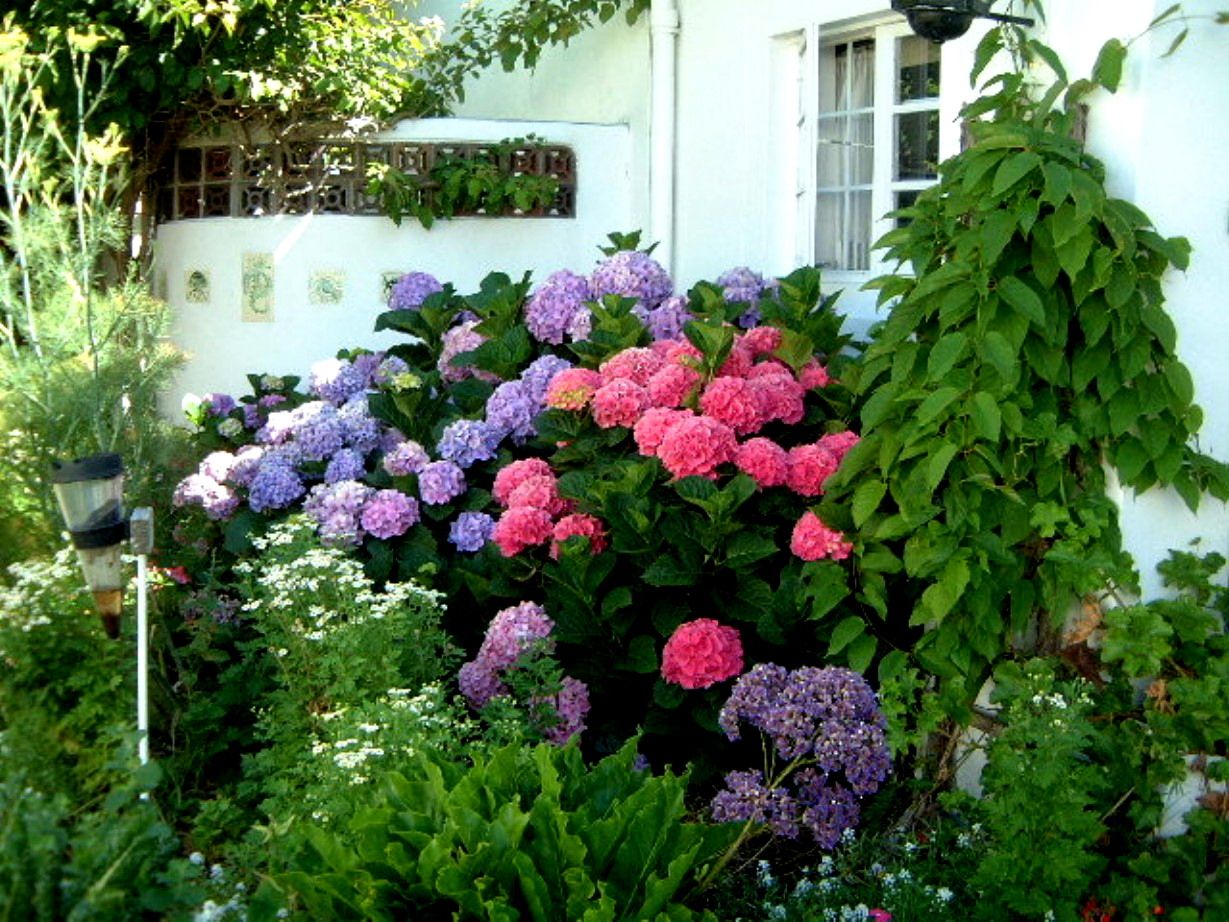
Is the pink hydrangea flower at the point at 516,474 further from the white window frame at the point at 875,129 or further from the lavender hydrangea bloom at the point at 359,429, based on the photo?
the white window frame at the point at 875,129

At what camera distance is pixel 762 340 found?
6.07 meters

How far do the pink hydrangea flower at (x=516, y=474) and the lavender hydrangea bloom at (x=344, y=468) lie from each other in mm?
648

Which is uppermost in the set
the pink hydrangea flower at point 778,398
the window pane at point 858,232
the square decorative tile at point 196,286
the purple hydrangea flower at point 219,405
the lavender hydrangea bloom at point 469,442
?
the window pane at point 858,232

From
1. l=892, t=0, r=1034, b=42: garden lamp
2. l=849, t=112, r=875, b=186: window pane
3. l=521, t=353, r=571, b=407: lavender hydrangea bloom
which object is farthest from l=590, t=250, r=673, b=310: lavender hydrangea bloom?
l=892, t=0, r=1034, b=42: garden lamp

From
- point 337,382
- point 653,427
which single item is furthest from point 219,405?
point 653,427

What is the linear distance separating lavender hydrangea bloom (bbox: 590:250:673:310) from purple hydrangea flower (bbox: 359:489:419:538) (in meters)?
1.25

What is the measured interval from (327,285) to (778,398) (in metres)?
3.36

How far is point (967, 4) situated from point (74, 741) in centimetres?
326

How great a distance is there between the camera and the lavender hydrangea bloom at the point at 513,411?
6090mm

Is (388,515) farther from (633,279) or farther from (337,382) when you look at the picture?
(633,279)

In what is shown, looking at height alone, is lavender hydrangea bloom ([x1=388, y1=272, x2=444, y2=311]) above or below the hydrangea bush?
above

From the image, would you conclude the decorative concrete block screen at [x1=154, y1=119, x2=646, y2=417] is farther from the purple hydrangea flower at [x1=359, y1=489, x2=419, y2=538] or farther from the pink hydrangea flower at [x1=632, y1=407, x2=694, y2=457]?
the pink hydrangea flower at [x1=632, y1=407, x2=694, y2=457]

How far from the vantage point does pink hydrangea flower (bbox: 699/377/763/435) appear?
5.52m

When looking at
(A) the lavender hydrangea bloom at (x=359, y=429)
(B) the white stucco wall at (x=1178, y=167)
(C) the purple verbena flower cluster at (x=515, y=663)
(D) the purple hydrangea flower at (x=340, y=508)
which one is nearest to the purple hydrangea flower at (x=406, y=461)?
(D) the purple hydrangea flower at (x=340, y=508)
